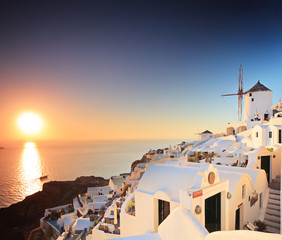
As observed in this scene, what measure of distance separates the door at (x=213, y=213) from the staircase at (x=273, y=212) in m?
3.83

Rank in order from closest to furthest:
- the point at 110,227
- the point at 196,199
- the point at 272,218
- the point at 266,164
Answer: the point at 196,199 < the point at 272,218 < the point at 110,227 < the point at 266,164

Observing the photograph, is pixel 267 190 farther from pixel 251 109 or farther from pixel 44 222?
pixel 44 222

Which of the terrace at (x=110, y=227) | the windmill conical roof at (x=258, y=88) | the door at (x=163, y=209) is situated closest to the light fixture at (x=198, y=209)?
the door at (x=163, y=209)

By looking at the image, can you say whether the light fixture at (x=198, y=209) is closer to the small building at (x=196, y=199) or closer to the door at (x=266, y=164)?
the small building at (x=196, y=199)

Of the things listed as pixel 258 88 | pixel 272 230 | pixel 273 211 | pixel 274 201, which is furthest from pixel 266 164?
pixel 258 88

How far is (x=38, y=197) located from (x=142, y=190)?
5052cm

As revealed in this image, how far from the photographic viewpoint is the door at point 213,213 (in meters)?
7.41

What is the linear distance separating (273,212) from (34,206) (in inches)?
2025

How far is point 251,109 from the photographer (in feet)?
113

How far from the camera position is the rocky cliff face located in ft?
113

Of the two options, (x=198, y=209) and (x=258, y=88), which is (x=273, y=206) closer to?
(x=198, y=209)

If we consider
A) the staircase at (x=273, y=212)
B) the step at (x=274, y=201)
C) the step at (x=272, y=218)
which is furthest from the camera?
the step at (x=274, y=201)

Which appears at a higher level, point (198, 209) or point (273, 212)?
point (198, 209)

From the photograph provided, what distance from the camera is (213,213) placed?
Result: 7.82 m
